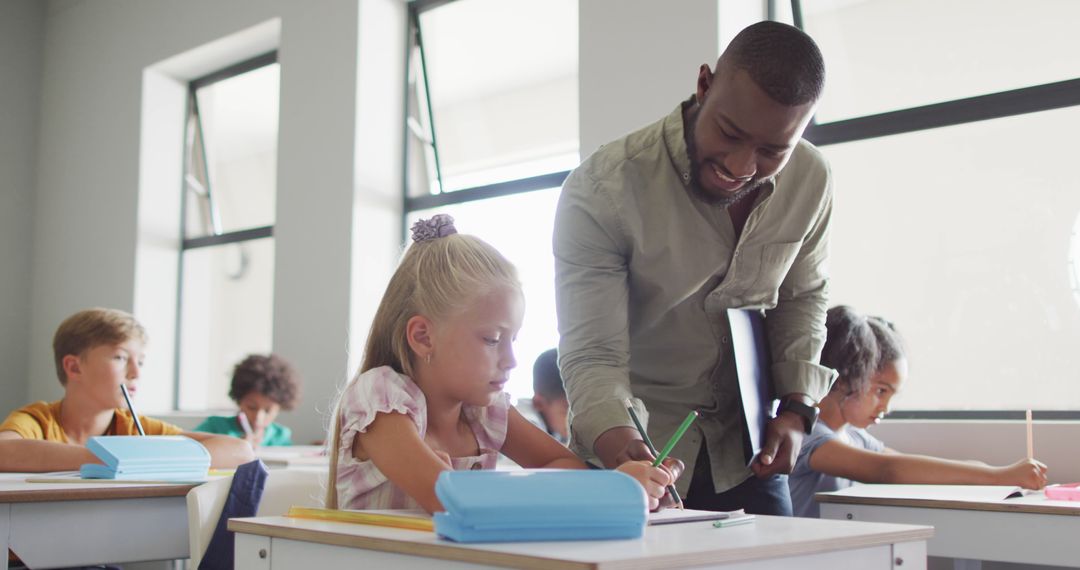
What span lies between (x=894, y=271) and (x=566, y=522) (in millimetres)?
2654

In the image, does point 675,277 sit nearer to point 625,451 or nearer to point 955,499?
point 625,451

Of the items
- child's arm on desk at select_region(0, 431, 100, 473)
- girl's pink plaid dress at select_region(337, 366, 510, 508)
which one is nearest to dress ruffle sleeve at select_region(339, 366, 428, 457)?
girl's pink plaid dress at select_region(337, 366, 510, 508)

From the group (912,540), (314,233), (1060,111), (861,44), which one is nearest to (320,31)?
(314,233)

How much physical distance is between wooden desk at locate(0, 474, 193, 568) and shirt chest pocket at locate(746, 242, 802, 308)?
1.15 metres

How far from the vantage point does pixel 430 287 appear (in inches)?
63.9

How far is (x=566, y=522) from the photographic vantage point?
94 cm

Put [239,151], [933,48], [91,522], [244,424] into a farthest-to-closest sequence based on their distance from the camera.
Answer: [239,151] < [244,424] < [933,48] < [91,522]

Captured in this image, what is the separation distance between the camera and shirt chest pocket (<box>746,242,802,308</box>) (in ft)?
5.33

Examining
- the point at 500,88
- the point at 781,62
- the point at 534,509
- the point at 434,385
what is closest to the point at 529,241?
the point at 500,88

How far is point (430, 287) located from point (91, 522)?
84 cm

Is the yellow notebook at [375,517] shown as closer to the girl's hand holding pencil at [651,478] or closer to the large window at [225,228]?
the girl's hand holding pencil at [651,478]

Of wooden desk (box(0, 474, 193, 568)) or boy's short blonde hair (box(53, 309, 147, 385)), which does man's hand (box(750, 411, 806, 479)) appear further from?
boy's short blonde hair (box(53, 309, 147, 385))

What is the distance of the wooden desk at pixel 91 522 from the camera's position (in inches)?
70.7

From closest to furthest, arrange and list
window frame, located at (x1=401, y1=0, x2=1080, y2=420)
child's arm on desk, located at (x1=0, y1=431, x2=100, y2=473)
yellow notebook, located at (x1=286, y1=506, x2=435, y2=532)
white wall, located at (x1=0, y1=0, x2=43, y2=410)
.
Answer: yellow notebook, located at (x1=286, y1=506, x2=435, y2=532) → child's arm on desk, located at (x1=0, y1=431, x2=100, y2=473) → window frame, located at (x1=401, y1=0, x2=1080, y2=420) → white wall, located at (x1=0, y1=0, x2=43, y2=410)
